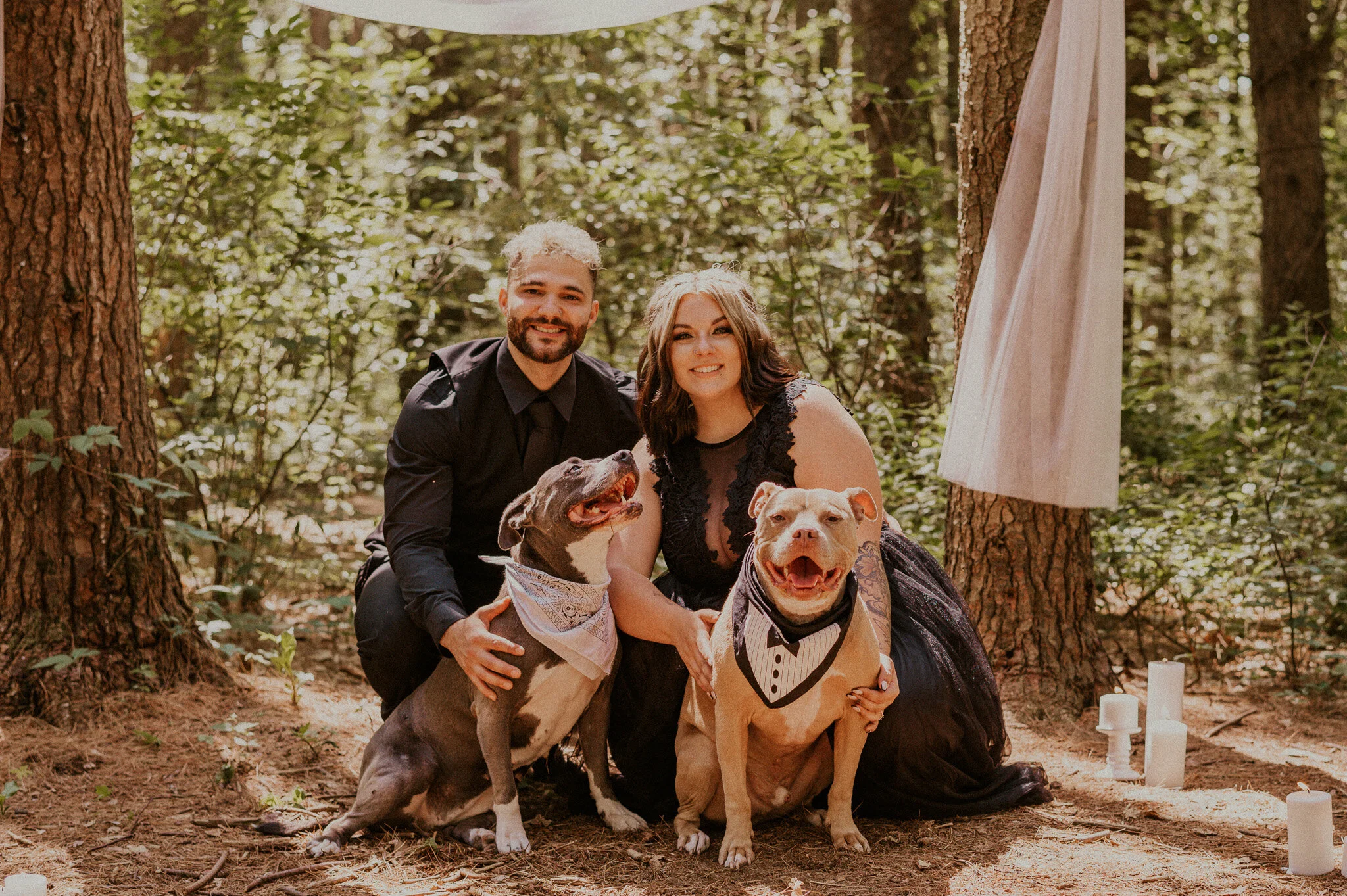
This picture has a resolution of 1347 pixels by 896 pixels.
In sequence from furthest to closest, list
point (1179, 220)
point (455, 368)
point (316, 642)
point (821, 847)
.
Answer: point (1179, 220), point (316, 642), point (455, 368), point (821, 847)

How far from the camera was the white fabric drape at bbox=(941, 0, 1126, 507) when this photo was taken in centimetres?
397

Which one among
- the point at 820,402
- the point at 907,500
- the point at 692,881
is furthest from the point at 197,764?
Result: the point at 907,500

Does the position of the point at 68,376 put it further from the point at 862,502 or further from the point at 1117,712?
the point at 1117,712

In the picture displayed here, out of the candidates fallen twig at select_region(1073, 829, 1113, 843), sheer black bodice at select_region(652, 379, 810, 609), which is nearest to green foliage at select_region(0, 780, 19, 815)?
sheer black bodice at select_region(652, 379, 810, 609)

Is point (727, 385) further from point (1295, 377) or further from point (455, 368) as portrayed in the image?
point (1295, 377)

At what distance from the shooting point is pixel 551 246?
159 inches

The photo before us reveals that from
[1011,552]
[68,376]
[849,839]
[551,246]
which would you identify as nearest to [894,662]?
[849,839]

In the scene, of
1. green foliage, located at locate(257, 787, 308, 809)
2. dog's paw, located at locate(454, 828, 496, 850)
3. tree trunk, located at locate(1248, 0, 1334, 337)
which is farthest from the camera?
tree trunk, located at locate(1248, 0, 1334, 337)

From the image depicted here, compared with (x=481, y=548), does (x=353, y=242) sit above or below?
above

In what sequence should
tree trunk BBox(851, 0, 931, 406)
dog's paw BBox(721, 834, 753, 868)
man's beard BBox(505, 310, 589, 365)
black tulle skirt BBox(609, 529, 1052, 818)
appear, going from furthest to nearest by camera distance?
tree trunk BBox(851, 0, 931, 406), man's beard BBox(505, 310, 589, 365), black tulle skirt BBox(609, 529, 1052, 818), dog's paw BBox(721, 834, 753, 868)

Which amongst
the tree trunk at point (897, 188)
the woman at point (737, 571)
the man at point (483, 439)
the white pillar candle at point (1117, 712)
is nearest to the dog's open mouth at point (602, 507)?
the woman at point (737, 571)

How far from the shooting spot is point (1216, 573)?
5.87 m

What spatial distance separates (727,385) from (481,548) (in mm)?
1205

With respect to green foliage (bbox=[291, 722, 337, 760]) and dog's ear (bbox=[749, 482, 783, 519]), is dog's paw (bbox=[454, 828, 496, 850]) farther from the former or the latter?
dog's ear (bbox=[749, 482, 783, 519])
